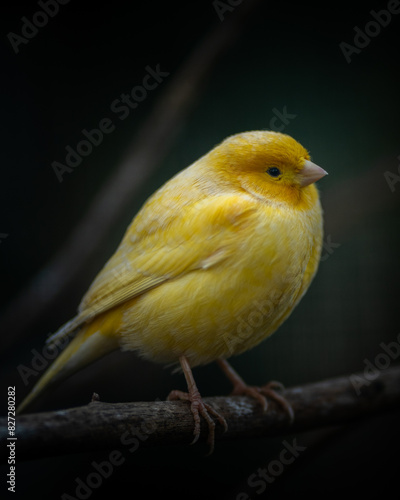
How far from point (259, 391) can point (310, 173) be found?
937 millimetres

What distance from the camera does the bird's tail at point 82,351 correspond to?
180 cm

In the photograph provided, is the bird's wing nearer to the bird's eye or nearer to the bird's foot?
the bird's eye

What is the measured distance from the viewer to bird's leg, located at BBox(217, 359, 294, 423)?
6.94 ft

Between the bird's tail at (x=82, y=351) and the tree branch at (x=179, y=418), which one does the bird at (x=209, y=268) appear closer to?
the bird's tail at (x=82, y=351)

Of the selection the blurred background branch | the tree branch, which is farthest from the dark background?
the tree branch

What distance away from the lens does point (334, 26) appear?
2.23 m

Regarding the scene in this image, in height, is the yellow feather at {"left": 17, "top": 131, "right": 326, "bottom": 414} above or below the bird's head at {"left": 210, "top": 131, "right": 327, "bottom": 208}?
below

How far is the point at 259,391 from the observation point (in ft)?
7.13

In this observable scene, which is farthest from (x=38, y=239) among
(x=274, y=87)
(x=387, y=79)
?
(x=387, y=79)

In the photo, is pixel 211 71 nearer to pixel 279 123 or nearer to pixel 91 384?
pixel 279 123

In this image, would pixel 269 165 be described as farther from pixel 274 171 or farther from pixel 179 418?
pixel 179 418

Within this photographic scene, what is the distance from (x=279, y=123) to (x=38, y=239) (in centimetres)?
103

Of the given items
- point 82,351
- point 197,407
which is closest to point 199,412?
point 197,407

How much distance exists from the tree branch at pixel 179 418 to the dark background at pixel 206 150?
0.15 meters
